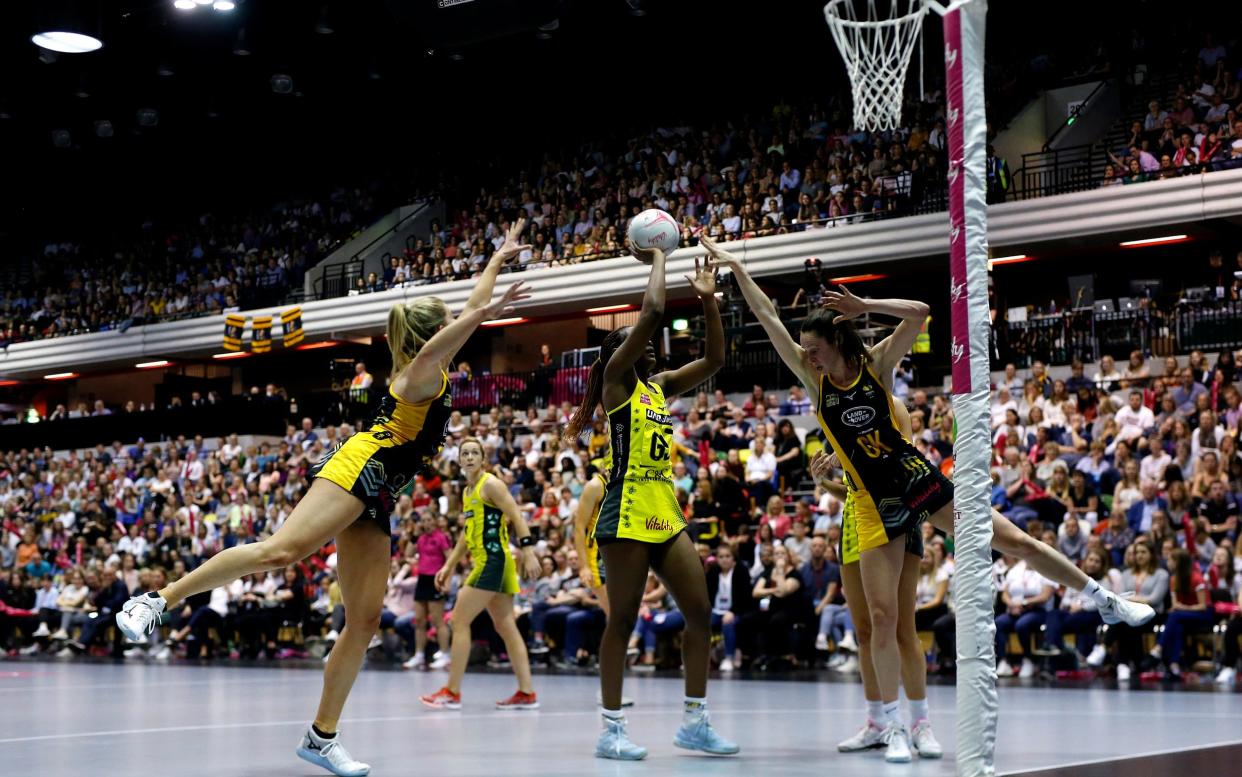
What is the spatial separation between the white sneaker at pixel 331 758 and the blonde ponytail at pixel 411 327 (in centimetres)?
183

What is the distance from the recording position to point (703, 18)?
3275 centimetres

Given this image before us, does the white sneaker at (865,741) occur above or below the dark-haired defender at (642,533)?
below

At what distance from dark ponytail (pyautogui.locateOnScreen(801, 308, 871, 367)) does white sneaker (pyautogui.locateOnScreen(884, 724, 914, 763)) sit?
1.89 metres

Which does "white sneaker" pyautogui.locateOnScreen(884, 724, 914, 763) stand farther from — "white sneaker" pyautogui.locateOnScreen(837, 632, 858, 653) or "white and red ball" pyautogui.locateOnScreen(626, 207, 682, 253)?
"white sneaker" pyautogui.locateOnScreen(837, 632, 858, 653)

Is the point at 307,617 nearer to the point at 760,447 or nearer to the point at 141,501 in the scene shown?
the point at 760,447

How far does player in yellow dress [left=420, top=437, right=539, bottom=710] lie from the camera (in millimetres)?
10766

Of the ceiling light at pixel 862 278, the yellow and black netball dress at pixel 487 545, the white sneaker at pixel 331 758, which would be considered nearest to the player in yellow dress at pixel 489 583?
the yellow and black netball dress at pixel 487 545

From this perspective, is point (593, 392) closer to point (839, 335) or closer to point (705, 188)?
point (839, 335)

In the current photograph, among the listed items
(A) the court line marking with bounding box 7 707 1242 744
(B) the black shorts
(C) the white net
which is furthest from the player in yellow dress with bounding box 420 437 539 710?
(B) the black shorts

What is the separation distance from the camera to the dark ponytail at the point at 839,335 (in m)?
7.02

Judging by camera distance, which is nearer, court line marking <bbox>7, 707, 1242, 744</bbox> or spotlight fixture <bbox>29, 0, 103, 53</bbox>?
court line marking <bbox>7, 707, 1242, 744</bbox>

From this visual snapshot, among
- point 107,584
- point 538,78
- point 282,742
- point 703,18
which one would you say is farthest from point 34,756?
point 538,78

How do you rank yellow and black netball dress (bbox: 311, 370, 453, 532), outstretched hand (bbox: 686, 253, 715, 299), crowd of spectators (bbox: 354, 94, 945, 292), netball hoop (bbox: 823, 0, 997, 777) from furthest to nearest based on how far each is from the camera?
crowd of spectators (bbox: 354, 94, 945, 292), outstretched hand (bbox: 686, 253, 715, 299), yellow and black netball dress (bbox: 311, 370, 453, 532), netball hoop (bbox: 823, 0, 997, 777)

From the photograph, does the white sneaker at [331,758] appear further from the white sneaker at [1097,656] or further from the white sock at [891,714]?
the white sneaker at [1097,656]
